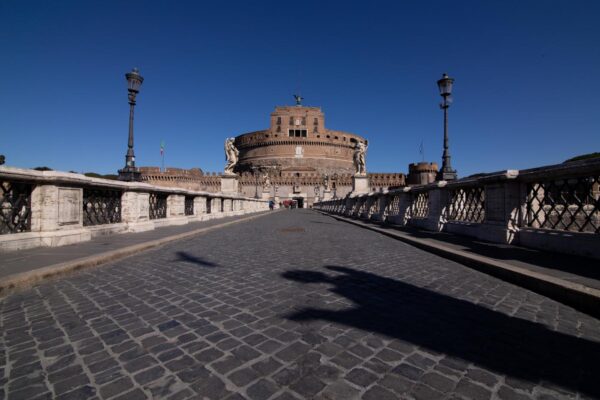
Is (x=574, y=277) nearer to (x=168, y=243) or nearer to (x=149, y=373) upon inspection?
(x=149, y=373)

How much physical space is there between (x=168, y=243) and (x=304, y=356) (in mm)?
5968

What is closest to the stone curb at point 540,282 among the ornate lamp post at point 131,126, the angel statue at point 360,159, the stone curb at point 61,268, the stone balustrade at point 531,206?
the stone balustrade at point 531,206

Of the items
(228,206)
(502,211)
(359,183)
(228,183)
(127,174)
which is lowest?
(228,206)

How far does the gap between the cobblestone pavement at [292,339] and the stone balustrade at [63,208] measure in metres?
2.31

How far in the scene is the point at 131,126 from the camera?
1153 cm

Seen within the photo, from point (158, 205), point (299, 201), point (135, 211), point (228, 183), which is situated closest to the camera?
point (135, 211)

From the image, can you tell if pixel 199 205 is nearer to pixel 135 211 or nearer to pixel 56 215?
pixel 135 211

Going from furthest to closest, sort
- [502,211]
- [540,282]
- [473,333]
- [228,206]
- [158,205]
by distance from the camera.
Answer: [228,206]
[158,205]
[502,211]
[540,282]
[473,333]

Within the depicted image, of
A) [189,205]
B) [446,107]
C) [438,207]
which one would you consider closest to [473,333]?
[438,207]

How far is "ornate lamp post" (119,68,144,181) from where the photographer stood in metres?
10.9

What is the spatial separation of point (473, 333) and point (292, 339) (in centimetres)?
140

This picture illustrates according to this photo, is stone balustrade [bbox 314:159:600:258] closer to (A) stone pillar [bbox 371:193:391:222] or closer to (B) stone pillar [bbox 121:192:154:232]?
(A) stone pillar [bbox 371:193:391:222]

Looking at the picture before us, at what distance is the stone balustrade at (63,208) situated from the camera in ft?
16.9

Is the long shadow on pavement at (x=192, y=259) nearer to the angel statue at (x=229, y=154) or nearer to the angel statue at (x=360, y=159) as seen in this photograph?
the angel statue at (x=229, y=154)
